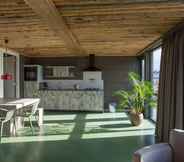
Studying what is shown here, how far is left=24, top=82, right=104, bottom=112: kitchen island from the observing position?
9769 millimetres

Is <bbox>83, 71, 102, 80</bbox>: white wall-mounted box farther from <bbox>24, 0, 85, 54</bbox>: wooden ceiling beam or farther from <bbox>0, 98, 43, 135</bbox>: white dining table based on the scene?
<bbox>24, 0, 85, 54</bbox>: wooden ceiling beam

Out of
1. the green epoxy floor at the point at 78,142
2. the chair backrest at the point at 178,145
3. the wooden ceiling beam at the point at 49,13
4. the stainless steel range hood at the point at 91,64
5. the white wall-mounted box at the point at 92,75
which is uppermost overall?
the wooden ceiling beam at the point at 49,13

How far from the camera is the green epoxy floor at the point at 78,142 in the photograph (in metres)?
4.25

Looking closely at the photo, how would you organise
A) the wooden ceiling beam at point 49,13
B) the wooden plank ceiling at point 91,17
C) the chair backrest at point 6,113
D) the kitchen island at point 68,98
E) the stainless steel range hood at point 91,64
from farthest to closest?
the stainless steel range hood at point 91,64 < the kitchen island at point 68,98 < the chair backrest at point 6,113 < the wooden plank ceiling at point 91,17 < the wooden ceiling beam at point 49,13

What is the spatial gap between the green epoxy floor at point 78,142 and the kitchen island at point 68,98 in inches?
91.6

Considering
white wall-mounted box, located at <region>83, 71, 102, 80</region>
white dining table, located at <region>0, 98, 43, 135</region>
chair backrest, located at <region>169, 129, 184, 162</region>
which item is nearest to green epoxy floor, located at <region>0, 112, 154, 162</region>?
white dining table, located at <region>0, 98, 43, 135</region>

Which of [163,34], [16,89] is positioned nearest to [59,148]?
[163,34]

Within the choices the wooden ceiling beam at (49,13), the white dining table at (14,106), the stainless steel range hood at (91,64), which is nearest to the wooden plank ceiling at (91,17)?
the wooden ceiling beam at (49,13)

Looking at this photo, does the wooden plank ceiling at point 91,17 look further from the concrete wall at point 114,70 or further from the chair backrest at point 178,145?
the concrete wall at point 114,70

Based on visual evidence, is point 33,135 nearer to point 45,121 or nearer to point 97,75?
point 45,121

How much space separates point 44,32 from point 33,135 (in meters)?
2.47

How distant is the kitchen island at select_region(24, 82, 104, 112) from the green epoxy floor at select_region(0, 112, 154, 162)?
2.33 metres

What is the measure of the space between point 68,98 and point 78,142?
4837 mm

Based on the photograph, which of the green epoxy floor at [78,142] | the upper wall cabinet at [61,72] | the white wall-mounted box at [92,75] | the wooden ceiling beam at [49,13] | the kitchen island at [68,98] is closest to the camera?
the wooden ceiling beam at [49,13]
